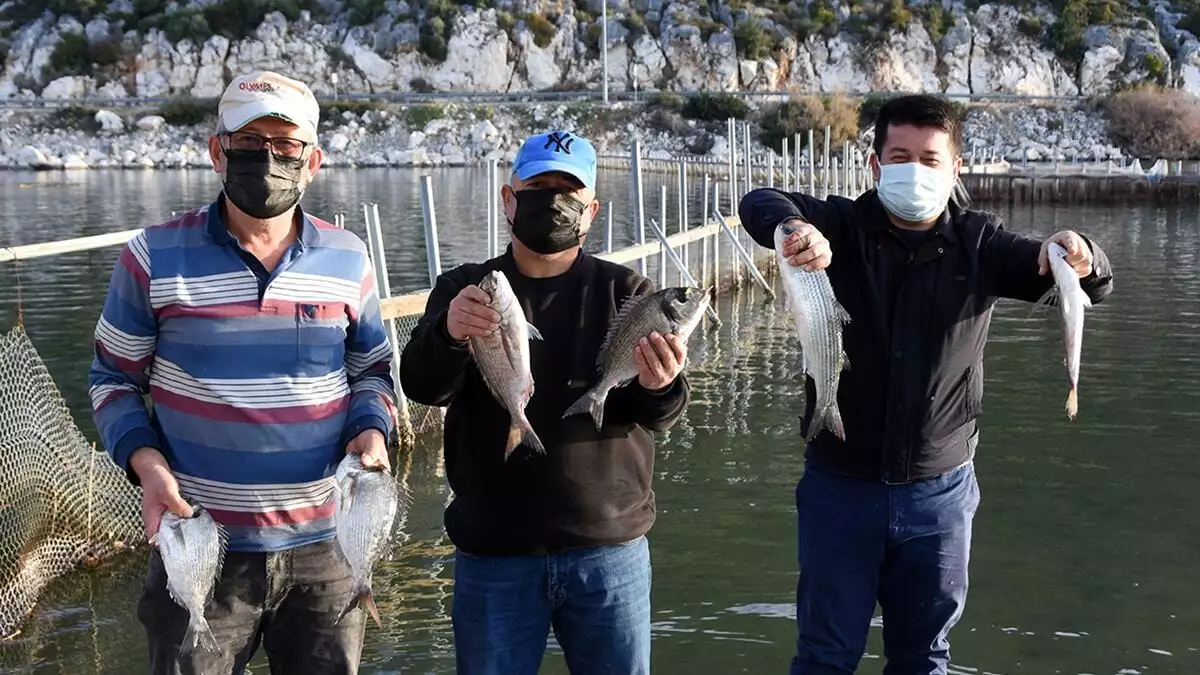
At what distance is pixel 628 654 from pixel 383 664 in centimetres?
322

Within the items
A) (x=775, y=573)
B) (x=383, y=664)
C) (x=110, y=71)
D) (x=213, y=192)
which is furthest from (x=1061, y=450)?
(x=110, y=71)

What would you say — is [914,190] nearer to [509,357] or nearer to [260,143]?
[509,357]

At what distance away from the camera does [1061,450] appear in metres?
12.0

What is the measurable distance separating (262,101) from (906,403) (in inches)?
99.8

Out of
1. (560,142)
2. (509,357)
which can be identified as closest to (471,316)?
(509,357)

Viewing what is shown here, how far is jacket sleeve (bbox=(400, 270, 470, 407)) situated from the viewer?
3.89 m

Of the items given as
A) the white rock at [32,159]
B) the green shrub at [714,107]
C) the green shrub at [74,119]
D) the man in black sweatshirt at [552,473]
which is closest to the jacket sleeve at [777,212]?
the man in black sweatshirt at [552,473]

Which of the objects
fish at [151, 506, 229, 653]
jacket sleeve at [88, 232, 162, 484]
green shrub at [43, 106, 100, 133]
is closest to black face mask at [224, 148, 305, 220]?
jacket sleeve at [88, 232, 162, 484]

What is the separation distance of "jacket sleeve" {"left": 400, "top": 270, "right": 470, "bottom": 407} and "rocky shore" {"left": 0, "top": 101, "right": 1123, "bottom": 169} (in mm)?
76862

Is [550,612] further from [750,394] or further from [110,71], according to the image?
[110,71]

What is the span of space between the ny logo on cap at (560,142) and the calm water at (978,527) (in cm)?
366

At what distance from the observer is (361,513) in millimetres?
3779

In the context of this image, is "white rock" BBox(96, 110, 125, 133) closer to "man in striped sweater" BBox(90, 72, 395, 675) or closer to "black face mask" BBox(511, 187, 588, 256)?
"man in striped sweater" BBox(90, 72, 395, 675)

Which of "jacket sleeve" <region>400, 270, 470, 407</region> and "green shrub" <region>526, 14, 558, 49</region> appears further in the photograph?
"green shrub" <region>526, 14, 558, 49</region>
